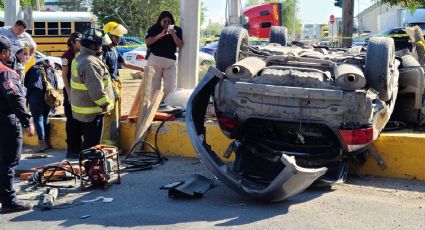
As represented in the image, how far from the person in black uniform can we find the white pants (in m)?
4.07

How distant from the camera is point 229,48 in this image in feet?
22.7

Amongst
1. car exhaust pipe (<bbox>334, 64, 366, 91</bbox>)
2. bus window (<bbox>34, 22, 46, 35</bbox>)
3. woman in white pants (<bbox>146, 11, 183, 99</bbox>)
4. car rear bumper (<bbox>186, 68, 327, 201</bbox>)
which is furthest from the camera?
bus window (<bbox>34, 22, 46, 35</bbox>)

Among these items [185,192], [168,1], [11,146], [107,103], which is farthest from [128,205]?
[168,1]

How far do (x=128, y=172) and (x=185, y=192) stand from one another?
4.76ft

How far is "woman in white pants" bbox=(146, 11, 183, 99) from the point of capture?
9797mm

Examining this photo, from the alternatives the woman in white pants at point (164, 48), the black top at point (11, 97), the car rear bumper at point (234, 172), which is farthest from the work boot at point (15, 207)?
the woman in white pants at point (164, 48)

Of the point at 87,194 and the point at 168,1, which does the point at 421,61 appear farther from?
the point at 168,1

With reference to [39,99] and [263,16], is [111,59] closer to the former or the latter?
[39,99]

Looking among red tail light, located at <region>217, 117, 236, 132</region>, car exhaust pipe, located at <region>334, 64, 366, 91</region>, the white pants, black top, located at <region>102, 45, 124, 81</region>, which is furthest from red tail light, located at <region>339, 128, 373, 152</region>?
the white pants

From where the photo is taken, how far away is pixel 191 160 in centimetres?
809

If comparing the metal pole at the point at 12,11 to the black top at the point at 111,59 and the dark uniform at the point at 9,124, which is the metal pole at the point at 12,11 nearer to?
the black top at the point at 111,59

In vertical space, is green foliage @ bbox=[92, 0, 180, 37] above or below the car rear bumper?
above

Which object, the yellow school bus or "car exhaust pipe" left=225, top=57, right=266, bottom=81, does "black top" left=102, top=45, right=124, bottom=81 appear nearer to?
"car exhaust pipe" left=225, top=57, right=266, bottom=81

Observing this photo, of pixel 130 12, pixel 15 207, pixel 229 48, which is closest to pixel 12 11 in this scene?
pixel 229 48
